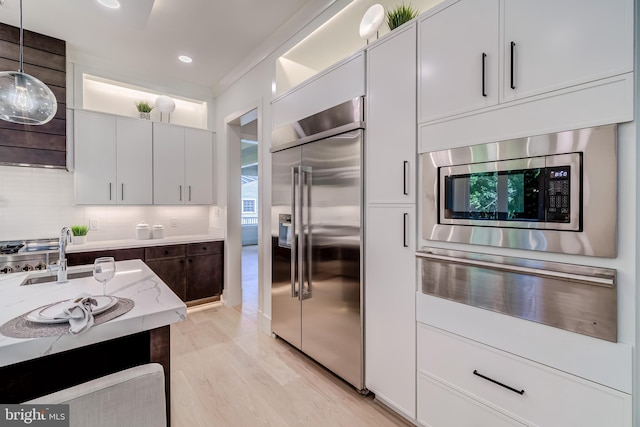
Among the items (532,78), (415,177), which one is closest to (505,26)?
(532,78)

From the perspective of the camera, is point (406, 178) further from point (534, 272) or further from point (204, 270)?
point (204, 270)

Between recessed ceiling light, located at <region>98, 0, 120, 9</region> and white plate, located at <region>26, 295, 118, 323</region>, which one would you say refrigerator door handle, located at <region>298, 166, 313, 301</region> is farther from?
recessed ceiling light, located at <region>98, 0, 120, 9</region>

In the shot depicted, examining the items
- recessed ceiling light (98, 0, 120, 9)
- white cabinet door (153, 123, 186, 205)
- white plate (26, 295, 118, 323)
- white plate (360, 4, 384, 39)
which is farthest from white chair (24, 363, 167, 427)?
white cabinet door (153, 123, 186, 205)

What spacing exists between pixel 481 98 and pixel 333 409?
2.07 m

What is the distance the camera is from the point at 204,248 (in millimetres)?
3918

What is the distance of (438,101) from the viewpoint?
1604 millimetres

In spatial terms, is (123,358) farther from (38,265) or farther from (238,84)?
(238,84)

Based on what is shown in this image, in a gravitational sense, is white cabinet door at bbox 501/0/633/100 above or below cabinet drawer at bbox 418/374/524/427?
above

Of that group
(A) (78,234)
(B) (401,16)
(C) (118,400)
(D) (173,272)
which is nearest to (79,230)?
(A) (78,234)

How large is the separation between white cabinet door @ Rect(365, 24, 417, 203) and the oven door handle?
40cm

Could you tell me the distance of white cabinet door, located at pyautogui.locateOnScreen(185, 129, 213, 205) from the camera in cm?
402

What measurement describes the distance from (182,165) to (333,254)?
9.15ft

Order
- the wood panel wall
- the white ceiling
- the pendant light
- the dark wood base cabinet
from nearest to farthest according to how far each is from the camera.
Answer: the pendant light < the white ceiling < the wood panel wall < the dark wood base cabinet

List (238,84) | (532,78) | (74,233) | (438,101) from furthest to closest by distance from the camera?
1. (238,84)
2. (74,233)
3. (438,101)
4. (532,78)
